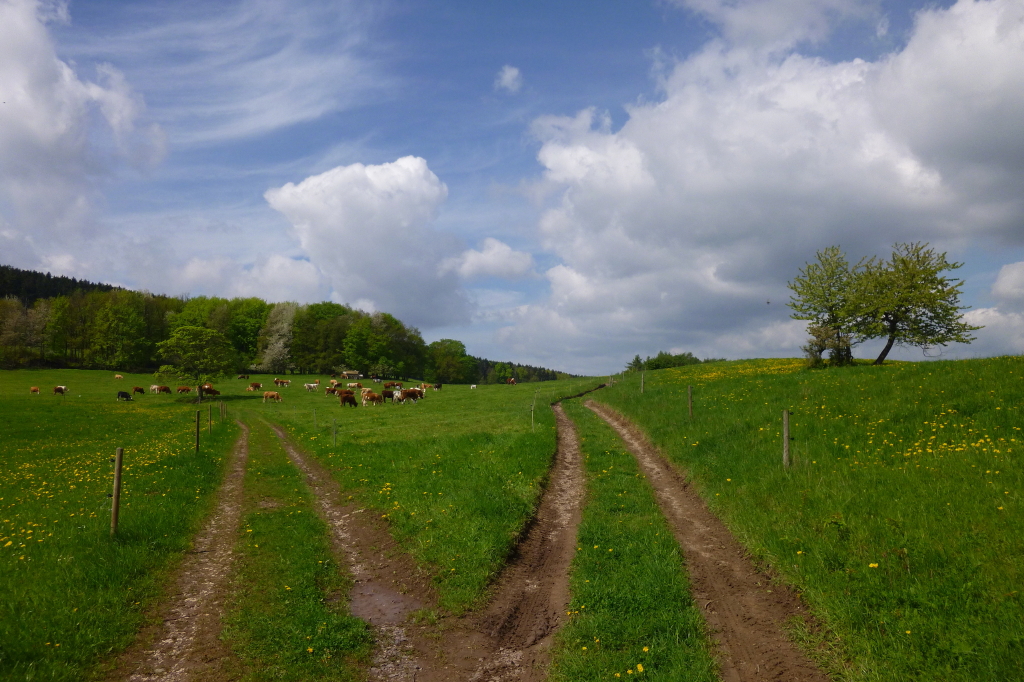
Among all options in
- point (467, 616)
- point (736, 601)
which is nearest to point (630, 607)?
point (736, 601)

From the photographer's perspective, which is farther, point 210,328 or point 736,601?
point 210,328

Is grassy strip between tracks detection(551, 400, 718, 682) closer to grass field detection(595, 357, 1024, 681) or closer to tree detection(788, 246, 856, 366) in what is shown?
grass field detection(595, 357, 1024, 681)

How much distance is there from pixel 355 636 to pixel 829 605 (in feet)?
24.0

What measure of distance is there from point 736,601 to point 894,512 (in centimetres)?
375

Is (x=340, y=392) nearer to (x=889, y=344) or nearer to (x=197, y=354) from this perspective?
(x=197, y=354)

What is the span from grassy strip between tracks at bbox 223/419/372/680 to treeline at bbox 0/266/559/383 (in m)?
79.6

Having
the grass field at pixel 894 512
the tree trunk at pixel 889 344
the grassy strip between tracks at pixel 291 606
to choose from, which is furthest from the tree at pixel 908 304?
the grassy strip between tracks at pixel 291 606

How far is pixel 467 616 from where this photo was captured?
880 cm

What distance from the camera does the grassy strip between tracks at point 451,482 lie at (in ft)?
34.6

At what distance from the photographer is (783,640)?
25.1ft

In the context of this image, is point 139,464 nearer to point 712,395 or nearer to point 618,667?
point 618,667

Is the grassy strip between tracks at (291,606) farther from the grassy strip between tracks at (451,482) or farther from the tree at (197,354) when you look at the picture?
the tree at (197,354)

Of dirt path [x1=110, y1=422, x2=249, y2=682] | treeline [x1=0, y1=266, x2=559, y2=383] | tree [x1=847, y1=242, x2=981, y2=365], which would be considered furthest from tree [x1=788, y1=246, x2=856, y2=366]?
treeline [x1=0, y1=266, x2=559, y2=383]

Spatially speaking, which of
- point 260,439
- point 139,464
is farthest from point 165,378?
point 139,464
